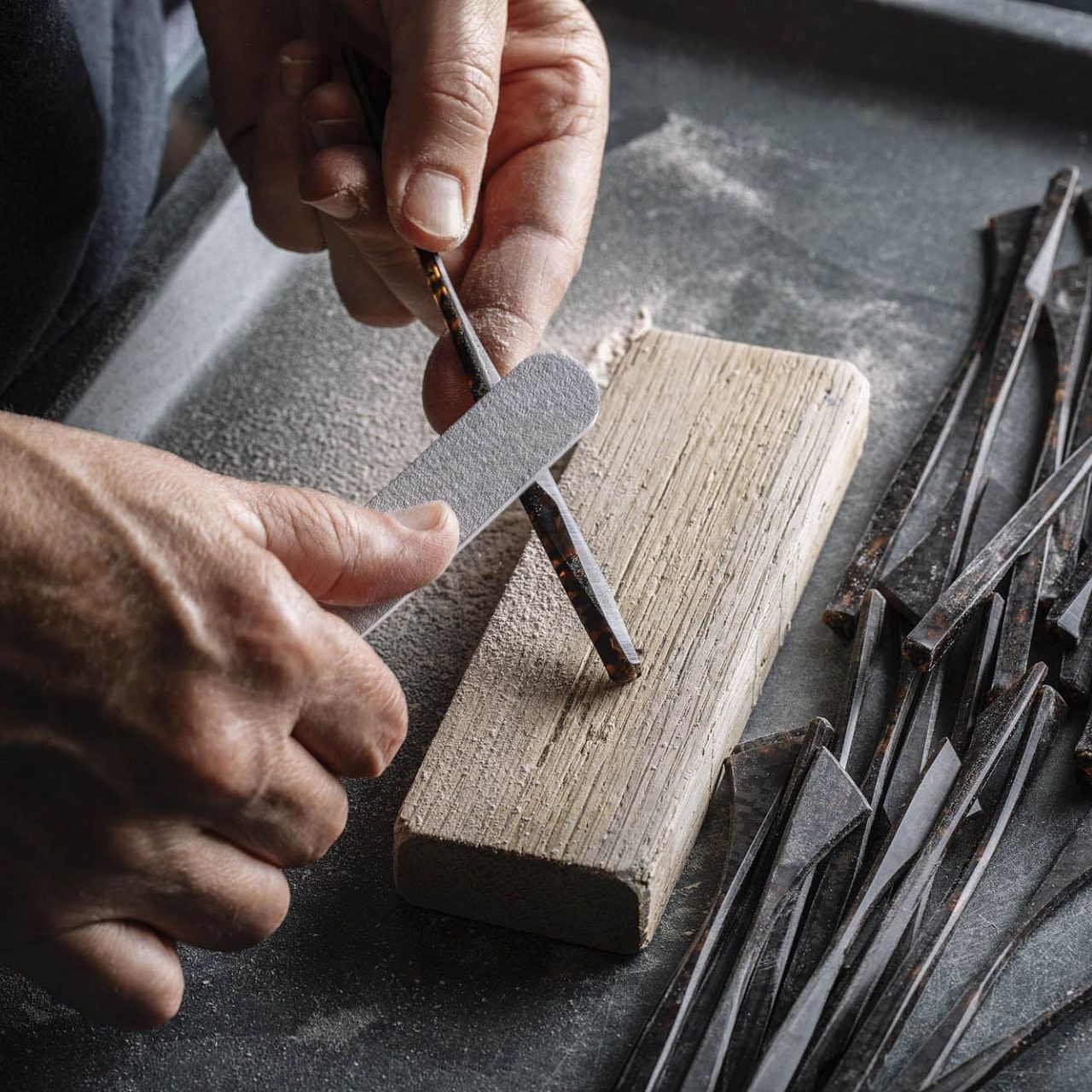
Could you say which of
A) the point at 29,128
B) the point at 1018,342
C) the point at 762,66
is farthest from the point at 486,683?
the point at 762,66

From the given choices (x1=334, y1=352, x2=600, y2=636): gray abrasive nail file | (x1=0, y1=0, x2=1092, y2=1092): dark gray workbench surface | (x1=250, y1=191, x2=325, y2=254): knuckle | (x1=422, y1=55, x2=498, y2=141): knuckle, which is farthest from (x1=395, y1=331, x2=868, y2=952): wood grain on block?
(x1=250, y1=191, x2=325, y2=254): knuckle

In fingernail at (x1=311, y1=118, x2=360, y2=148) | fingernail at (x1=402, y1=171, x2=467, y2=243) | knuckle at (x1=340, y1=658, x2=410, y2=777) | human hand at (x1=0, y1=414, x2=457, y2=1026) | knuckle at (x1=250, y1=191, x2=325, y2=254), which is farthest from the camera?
knuckle at (x1=250, y1=191, x2=325, y2=254)

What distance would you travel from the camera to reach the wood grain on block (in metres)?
0.99

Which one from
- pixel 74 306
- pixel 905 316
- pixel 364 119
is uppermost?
pixel 364 119

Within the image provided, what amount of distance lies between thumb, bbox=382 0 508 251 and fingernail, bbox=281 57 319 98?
0.62 ft

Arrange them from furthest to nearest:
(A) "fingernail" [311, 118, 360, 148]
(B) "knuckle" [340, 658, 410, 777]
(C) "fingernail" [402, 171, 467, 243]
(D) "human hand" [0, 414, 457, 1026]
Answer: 1. (A) "fingernail" [311, 118, 360, 148]
2. (C) "fingernail" [402, 171, 467, 243]
3. (B) "knuckle" [340, 658, 410, 777]
4. (D) "human hand" [0, 414, 457, 1026]

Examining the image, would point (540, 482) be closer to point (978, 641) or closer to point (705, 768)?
point (705, 768)

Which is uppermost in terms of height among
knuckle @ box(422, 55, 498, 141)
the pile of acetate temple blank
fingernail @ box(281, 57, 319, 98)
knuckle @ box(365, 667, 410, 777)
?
knuckle @ box(422, 55, 498, 141)

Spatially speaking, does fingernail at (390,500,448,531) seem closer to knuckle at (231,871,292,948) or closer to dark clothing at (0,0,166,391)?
knuckle at (231,871,292,948)

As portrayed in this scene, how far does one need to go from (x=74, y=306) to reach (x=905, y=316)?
3.28 ft

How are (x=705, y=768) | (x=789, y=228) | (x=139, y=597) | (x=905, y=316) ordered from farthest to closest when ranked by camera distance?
1. (x=789, y=228)
2. (x=905, y=316)
3. (x=705, y=768)
4. (x=139, y=597)

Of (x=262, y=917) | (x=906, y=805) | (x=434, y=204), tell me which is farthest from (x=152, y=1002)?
(x=434, y=204)

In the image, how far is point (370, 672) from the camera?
0.92 metres

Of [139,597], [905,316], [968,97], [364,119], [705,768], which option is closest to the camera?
[139,597]
